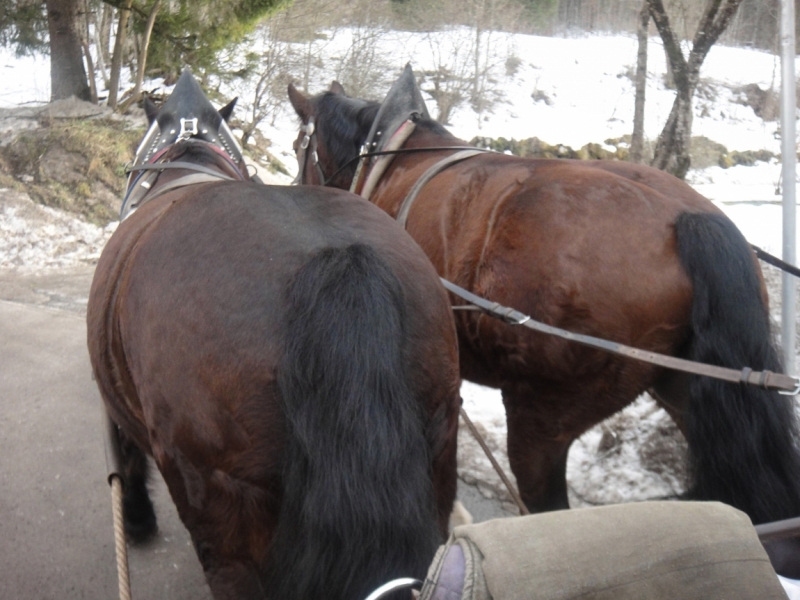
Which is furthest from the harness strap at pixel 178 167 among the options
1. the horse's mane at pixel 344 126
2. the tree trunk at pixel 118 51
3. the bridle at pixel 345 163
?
the tree trunk at pixel 118 51

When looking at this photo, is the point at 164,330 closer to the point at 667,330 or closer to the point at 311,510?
the point at 311,510

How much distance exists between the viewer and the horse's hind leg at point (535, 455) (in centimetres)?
246

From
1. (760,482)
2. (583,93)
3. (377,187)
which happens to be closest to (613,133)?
(583,93)

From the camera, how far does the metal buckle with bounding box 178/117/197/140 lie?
10.2 ft

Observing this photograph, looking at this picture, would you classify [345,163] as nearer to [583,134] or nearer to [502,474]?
[502,474]

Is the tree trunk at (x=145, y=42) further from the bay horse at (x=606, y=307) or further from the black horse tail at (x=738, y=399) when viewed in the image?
the black horse tail at (x=738, y=399)

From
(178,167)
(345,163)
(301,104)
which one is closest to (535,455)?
(178,167)

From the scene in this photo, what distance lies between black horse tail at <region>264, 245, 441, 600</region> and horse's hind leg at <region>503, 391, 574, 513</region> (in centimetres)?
111

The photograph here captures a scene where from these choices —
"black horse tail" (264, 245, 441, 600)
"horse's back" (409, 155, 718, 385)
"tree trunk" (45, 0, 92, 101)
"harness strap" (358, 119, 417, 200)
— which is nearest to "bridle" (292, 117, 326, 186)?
"harness strap" (358, 119, 417, 200)

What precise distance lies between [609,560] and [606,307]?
4.28ft

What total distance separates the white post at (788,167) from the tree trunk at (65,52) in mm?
10095

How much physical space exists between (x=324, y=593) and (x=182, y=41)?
10550 mm

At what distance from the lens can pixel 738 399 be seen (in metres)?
2.03

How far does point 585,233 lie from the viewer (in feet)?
7.20
